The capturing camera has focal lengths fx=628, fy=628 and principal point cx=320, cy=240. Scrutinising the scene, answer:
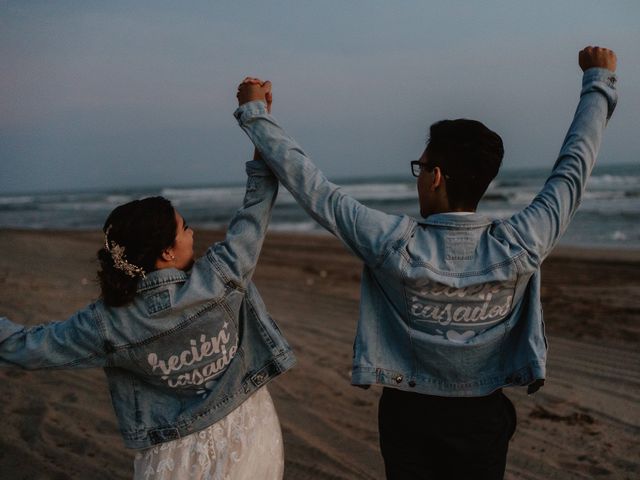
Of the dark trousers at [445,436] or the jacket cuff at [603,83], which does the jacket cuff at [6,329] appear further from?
the jacket cuff at [603,83]

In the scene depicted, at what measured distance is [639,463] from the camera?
3635 millimetres

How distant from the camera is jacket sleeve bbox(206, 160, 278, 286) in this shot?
82.3 inches

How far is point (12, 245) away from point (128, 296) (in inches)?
502

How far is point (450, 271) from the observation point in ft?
6.53

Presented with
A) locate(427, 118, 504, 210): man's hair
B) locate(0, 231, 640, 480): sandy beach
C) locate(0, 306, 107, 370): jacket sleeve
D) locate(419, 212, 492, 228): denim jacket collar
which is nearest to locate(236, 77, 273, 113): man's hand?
locate(427, 118, 504, 210): man's hair

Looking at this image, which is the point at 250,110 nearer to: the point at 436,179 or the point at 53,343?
the point at 436,179

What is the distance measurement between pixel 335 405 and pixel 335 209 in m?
2.89

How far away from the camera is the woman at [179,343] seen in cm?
200

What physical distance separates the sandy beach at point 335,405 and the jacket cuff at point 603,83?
2.27 meters

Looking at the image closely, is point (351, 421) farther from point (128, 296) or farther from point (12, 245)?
point (12, 245)

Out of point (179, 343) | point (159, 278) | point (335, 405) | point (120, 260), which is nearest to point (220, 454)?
point (179, 343)

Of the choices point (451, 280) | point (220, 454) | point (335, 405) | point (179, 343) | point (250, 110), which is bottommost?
point (335, 405)

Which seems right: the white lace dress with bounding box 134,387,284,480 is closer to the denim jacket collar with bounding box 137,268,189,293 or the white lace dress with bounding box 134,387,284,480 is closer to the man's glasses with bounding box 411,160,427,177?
the denim jacket collar with bounding box 137,268,189,293

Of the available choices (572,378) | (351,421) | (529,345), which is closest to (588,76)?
(529,345)
